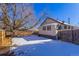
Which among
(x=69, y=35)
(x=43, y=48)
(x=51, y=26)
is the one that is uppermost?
(x=51, y=26)

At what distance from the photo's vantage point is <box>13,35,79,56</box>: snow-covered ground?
2.74m

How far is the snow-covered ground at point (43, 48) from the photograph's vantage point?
274 cm

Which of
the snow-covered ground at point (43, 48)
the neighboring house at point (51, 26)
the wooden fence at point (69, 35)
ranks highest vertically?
the neighboring house at point (51, 26)

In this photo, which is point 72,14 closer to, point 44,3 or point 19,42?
point 44,3

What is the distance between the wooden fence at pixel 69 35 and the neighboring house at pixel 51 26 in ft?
0.14

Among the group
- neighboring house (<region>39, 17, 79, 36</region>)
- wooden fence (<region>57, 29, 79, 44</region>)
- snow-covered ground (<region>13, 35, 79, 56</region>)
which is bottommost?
snow-covered ground (<region>13, 35, 79, 56</region>)

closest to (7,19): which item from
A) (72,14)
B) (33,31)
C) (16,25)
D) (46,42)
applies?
(16,25)

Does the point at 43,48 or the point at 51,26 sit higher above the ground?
the point at 51,26

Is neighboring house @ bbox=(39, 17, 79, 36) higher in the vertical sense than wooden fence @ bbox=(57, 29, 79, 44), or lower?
higher

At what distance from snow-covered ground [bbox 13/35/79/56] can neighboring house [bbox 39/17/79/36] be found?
9cm

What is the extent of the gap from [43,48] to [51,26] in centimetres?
26

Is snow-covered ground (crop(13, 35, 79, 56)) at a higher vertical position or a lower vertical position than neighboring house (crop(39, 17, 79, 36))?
lower

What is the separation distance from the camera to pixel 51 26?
278cm

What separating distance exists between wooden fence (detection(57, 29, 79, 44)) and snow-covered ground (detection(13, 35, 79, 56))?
0.18ft
